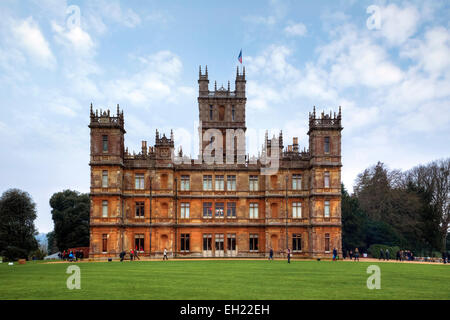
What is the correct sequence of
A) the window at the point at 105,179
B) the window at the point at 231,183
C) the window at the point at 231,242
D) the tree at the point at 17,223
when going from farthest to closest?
1. the tree at the point at 17,223
2. the window at the point at 231,183
3. the window at the point at 231,242
4. the window at the point at 105,179

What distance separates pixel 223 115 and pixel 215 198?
13233 mm

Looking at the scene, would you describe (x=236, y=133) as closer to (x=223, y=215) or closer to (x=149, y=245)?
(x=223, y=215)

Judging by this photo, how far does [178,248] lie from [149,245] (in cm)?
347

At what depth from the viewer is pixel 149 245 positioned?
5041cm

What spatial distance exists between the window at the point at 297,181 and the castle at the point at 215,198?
0.12m

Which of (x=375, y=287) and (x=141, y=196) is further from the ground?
(x=141, y=196)

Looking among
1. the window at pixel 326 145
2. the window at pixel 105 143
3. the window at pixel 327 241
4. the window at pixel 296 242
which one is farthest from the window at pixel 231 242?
the window at pixel 105 143

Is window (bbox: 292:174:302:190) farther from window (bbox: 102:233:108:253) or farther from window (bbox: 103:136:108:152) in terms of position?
window (bbox: 102:233:108:253)

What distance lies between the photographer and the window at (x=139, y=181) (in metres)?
51.0

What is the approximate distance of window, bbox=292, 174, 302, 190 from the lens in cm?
5172

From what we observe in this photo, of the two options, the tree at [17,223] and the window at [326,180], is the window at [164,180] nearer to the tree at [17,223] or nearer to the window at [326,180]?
the window at [326,180]

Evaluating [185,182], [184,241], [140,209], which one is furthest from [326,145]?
[140,209]

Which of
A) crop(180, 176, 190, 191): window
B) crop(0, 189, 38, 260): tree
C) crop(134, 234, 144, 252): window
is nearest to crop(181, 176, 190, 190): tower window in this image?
crop(180, 176, 190, 191): window
